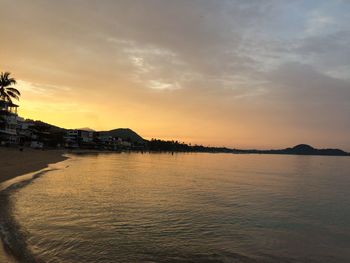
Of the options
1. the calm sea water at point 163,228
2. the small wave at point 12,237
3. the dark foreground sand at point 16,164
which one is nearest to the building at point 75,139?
the dark foreground sand at point 16,164

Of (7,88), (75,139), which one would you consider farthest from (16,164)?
(75,139)

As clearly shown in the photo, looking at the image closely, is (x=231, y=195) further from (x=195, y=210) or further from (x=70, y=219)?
(x=70, y=219)

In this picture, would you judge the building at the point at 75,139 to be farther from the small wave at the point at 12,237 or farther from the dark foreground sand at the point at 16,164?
the small wave at the point at 12,237

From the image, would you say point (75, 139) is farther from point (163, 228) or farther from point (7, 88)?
point (163, 228)

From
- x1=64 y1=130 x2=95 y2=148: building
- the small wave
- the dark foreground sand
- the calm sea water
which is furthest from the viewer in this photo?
x1=64 y1=130 x2=95 y2=148: building

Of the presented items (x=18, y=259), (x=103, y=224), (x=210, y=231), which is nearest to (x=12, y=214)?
(x=103, y=224)

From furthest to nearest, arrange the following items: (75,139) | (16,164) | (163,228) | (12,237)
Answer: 1. (75,139)
2. (16,164)
3. (163,228)
4. (12,237)

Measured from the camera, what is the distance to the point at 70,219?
18.6 meters

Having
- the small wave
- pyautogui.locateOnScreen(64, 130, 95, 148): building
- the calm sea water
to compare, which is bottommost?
the calm sea water

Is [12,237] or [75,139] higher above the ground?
[75,139]

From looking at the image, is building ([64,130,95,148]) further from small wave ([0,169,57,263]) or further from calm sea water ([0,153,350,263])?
small wave ([0,169,57,263])

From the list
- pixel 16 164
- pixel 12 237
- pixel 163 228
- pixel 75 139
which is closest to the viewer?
pixel 12 237

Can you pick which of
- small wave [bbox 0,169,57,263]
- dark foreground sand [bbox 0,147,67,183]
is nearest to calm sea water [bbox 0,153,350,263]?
small wave [bbox 0,169,57,263]

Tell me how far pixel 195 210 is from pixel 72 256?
12921 millimetres
